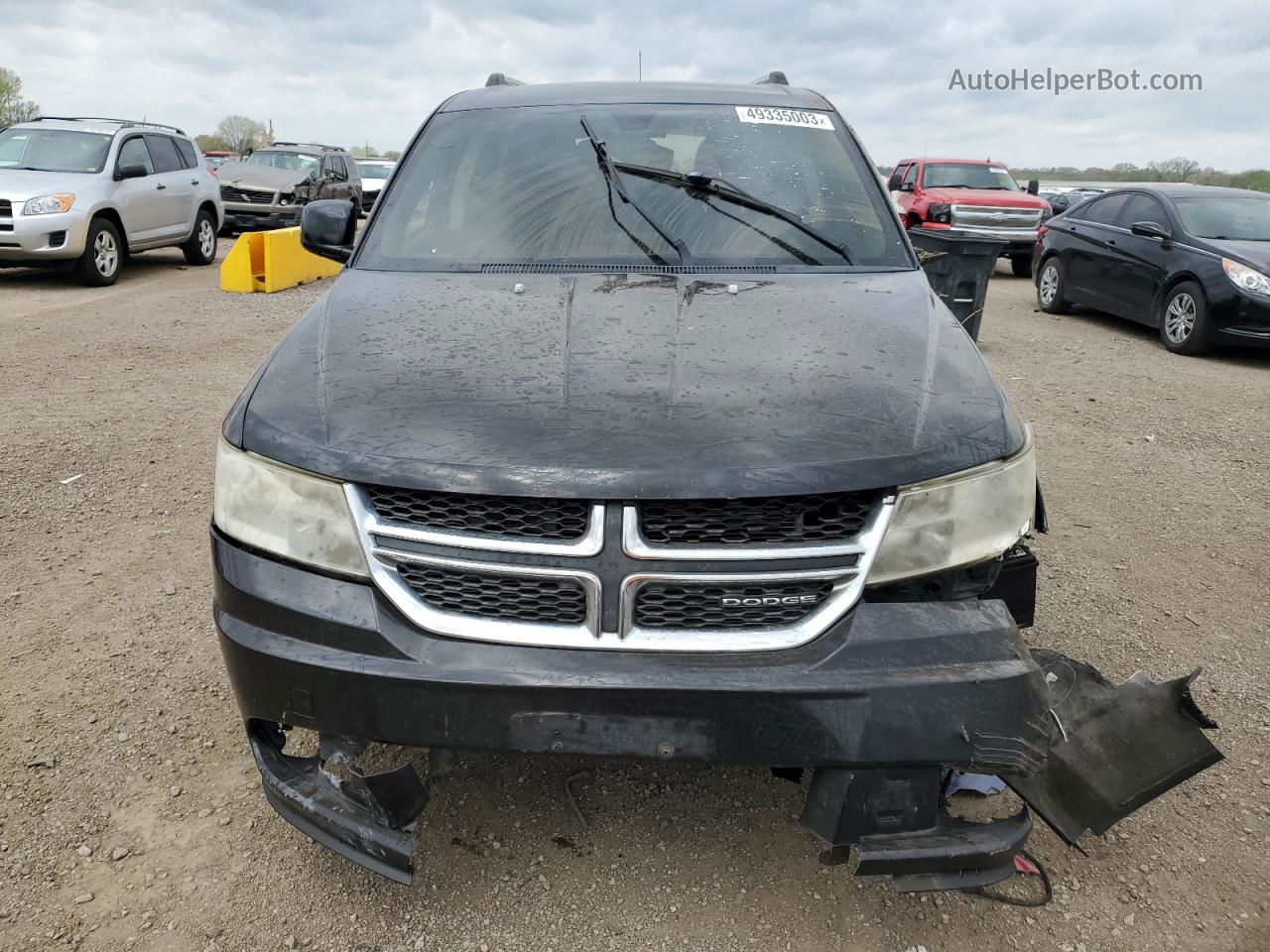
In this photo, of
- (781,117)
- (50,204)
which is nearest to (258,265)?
(50,204)

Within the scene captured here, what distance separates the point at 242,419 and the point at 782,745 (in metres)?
1.30

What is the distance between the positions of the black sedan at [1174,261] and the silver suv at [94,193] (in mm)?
10877

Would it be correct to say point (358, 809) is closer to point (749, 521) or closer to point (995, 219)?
point (749, 521)

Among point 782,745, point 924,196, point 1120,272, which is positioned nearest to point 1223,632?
point 782,745

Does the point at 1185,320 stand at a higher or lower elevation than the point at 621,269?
lower

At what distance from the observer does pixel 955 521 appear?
6.44 feet

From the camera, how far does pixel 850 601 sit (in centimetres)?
189

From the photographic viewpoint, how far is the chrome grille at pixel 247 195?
671 inches

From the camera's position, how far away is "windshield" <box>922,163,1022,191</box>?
51.9ft

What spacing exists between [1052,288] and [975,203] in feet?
12.4

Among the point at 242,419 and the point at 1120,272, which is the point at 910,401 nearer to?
the point at 242,419

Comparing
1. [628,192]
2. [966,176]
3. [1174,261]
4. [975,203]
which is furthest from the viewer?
[966,176]

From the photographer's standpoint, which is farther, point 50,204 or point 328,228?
point 50,204

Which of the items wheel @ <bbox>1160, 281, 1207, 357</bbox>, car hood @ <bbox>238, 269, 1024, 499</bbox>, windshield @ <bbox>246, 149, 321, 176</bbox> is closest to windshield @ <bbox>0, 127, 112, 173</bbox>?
windshield @ <bbox>246, 149, 321, 176</bbox>
